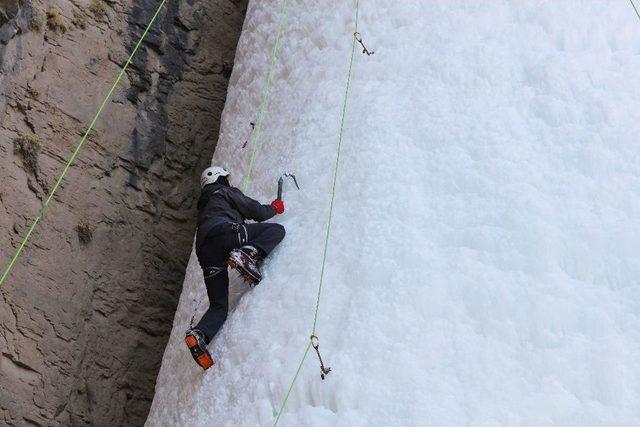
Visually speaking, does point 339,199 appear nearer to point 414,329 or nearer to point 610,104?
point 414,329

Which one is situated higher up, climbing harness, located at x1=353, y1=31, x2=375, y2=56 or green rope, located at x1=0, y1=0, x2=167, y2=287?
climbing harness, located at x1=353, y1=31, x2=375, y2=56

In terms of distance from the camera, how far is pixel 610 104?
24.7ft

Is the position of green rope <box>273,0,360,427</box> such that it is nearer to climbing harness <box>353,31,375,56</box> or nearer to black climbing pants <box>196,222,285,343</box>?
climbing harness <box>353,31,375,56</box>

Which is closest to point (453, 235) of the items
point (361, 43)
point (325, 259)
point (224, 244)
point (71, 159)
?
point (325, 259)

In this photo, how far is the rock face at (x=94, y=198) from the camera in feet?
29.2

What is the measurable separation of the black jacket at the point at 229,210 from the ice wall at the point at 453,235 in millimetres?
231

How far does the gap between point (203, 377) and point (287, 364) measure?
118cm

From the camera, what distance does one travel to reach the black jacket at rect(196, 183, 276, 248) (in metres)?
7.85

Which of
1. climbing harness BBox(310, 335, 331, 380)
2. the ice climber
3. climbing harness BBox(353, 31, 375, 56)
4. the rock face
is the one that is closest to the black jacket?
the ice climber

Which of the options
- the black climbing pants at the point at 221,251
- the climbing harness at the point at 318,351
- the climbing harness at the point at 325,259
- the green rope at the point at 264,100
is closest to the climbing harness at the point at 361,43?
the climbing harness at the point at 325,259

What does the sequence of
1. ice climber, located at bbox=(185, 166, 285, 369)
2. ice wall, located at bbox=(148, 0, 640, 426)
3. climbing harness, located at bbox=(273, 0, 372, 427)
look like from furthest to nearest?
1. ice climber, located at bbox=(185, 166, 285, 369)
2. climbing harness, located at bbox=(273, 0, 372, 427)
3. ice wall, located at bbox=(148, 0, 640, 426)

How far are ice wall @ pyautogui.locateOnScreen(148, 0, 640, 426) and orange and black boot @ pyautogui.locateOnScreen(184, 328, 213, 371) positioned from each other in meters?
0.13

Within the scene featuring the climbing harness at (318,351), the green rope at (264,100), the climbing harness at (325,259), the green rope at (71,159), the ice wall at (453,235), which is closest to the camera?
the ice wall at (453,235)

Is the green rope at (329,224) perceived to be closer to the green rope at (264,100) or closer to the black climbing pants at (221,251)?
the black climbing pants at (221,251)
